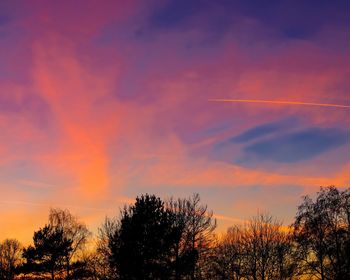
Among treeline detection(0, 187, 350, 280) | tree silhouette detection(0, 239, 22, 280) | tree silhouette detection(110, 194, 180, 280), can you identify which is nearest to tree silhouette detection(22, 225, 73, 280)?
treeline detection(0, 187, 350, 280)

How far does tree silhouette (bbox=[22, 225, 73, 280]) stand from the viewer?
57000 millimetres

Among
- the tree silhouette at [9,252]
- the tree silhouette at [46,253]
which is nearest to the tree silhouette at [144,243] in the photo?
the tree silhouette at [46,253]

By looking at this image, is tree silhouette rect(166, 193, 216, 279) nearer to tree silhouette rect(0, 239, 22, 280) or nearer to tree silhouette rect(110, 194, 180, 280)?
tree silhouette rect(110, 194, 180, 280)

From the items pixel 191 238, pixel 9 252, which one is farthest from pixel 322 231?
pixel 9 252

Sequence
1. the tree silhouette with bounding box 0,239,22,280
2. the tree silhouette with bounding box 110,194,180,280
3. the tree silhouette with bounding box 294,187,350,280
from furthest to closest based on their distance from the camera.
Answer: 1. the tree silhouette with bounding box 0,239,22,280
2. the tree silhouette with bounding box 294,187,350,280
3. the tree silhouette with bounding box 110,194,180,280

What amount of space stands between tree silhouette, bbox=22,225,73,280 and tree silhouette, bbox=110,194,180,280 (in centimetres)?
2012

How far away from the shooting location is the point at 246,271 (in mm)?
68938

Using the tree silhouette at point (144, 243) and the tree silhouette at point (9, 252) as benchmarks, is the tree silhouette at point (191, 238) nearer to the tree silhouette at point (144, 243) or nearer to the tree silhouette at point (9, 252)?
the tree silhouette at point (144, 243)

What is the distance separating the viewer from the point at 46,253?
5822 centimetres

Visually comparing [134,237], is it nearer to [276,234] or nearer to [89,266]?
[89,266]

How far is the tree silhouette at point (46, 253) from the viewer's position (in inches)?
2244

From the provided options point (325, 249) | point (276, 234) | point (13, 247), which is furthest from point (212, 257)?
point (13, 247)

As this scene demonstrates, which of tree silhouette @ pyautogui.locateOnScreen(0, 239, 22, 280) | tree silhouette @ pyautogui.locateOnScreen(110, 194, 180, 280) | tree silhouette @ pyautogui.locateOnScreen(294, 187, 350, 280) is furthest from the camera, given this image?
tree silhouette @ pyautogui.locateOnScreen(0, 239, 22, 280)

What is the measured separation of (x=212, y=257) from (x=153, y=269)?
51.4ft
